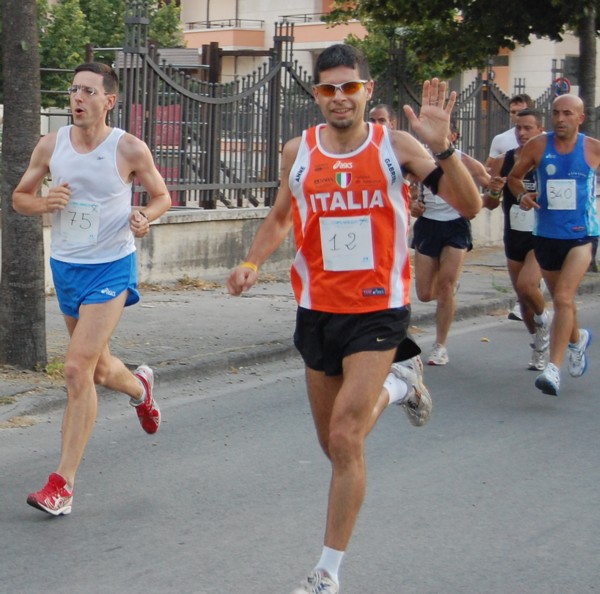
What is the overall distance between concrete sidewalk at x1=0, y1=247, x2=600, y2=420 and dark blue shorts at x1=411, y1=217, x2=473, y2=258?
4.44ft

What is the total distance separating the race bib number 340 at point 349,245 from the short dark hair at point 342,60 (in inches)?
22.4

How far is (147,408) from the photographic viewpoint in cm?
686

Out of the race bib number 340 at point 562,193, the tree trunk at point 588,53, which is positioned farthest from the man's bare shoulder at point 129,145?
the tree trunk at point 588,53

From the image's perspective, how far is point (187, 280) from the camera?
44.0 feet

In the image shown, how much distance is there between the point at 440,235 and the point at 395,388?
4526 mm

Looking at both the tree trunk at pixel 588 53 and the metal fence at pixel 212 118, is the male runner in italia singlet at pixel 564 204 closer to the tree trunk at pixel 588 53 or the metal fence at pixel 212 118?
the metal fence at pixel 212 118

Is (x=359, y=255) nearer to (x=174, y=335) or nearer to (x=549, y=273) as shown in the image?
(x=549, y=273)

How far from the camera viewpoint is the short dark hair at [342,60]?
491 centimetres

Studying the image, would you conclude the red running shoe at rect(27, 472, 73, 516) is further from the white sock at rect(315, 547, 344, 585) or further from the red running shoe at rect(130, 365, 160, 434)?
the white sock at rect(315, 547, 344, 585)

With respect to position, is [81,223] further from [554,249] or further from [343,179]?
[554,249]

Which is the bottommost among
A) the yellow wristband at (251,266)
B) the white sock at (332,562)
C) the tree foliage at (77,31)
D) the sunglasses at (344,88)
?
the white sock at (332,562)

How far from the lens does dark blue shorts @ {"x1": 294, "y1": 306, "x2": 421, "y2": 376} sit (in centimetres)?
485

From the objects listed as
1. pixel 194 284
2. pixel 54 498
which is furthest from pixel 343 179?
pixel 194 284

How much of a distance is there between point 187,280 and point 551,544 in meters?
8.45
